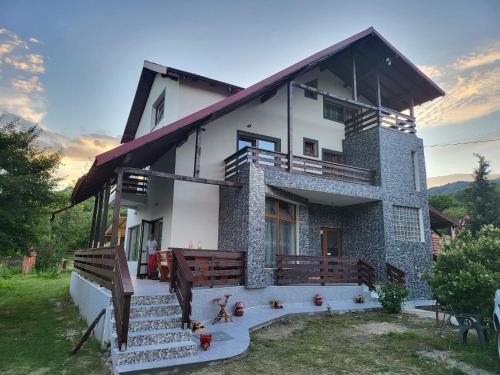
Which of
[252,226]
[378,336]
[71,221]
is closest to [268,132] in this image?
[252,226]

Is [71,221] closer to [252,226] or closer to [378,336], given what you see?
[252,226]

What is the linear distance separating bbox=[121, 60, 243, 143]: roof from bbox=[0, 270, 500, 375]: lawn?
889 centimetres

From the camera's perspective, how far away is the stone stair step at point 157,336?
5512mm

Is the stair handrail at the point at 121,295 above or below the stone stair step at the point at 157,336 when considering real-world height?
above

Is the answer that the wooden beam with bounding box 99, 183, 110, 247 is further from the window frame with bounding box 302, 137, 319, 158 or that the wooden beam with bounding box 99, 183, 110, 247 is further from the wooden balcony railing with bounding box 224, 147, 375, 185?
the window frame with bounding box 302, 137, 319, 158

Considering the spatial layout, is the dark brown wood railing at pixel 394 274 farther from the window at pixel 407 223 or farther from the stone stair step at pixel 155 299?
the stone stair step at pixel 155 299

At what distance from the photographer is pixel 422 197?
14109 millimetres

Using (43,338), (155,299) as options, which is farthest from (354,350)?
(43,338)

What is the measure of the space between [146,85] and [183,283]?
1161 centimetres

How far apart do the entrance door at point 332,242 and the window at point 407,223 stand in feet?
7.44

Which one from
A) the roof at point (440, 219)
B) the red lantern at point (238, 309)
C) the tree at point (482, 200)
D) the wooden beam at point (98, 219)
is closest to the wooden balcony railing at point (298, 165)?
the red lantern at point (238, 309)

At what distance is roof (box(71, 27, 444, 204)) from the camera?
27.5 ft

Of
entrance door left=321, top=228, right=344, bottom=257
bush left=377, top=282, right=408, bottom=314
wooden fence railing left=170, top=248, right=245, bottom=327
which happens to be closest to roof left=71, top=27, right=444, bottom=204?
wooden fence railing left=170, top=248, right=245, bottom=327

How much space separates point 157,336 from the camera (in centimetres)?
573
